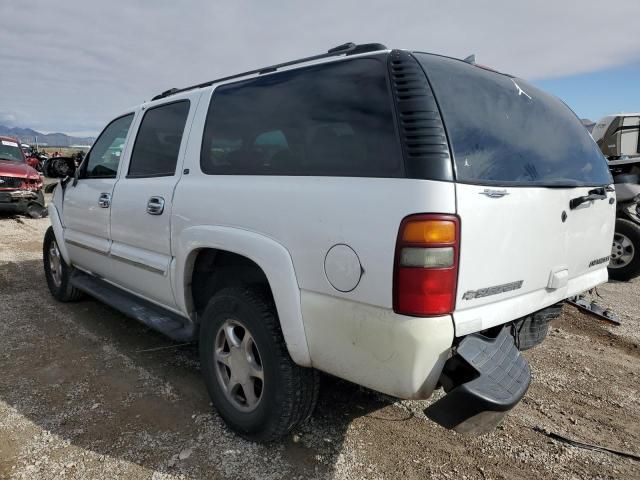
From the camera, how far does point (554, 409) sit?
9.60ft

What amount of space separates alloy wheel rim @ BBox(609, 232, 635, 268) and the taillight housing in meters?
5.49

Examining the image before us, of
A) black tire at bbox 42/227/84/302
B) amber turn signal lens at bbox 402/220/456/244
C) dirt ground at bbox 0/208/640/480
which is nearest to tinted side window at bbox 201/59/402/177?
amber turn signal lens at bbox 402/220/456/244

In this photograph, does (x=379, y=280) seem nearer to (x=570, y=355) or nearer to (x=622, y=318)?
(x=570, y=355)

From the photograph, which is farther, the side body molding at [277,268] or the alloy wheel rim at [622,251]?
the alloy wheel rim at [622,251]

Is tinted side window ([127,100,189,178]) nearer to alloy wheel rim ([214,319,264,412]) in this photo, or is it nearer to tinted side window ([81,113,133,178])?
tinted side window ([81,113,133,178])

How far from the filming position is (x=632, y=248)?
611cm

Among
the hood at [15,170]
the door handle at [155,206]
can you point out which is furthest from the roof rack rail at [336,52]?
the hood at [15,170]

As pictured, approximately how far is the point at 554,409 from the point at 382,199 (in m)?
2.05

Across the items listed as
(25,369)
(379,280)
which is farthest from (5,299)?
(379,280)

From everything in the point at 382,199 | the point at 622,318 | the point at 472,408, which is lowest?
the point at 622,318

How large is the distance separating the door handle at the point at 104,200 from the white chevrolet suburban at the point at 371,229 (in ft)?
2.07

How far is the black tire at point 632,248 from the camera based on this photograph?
19.9 ft

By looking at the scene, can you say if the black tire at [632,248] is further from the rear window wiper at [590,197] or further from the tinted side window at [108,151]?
the tinted side window at [108,151]

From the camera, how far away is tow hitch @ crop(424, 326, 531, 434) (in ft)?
5.87
